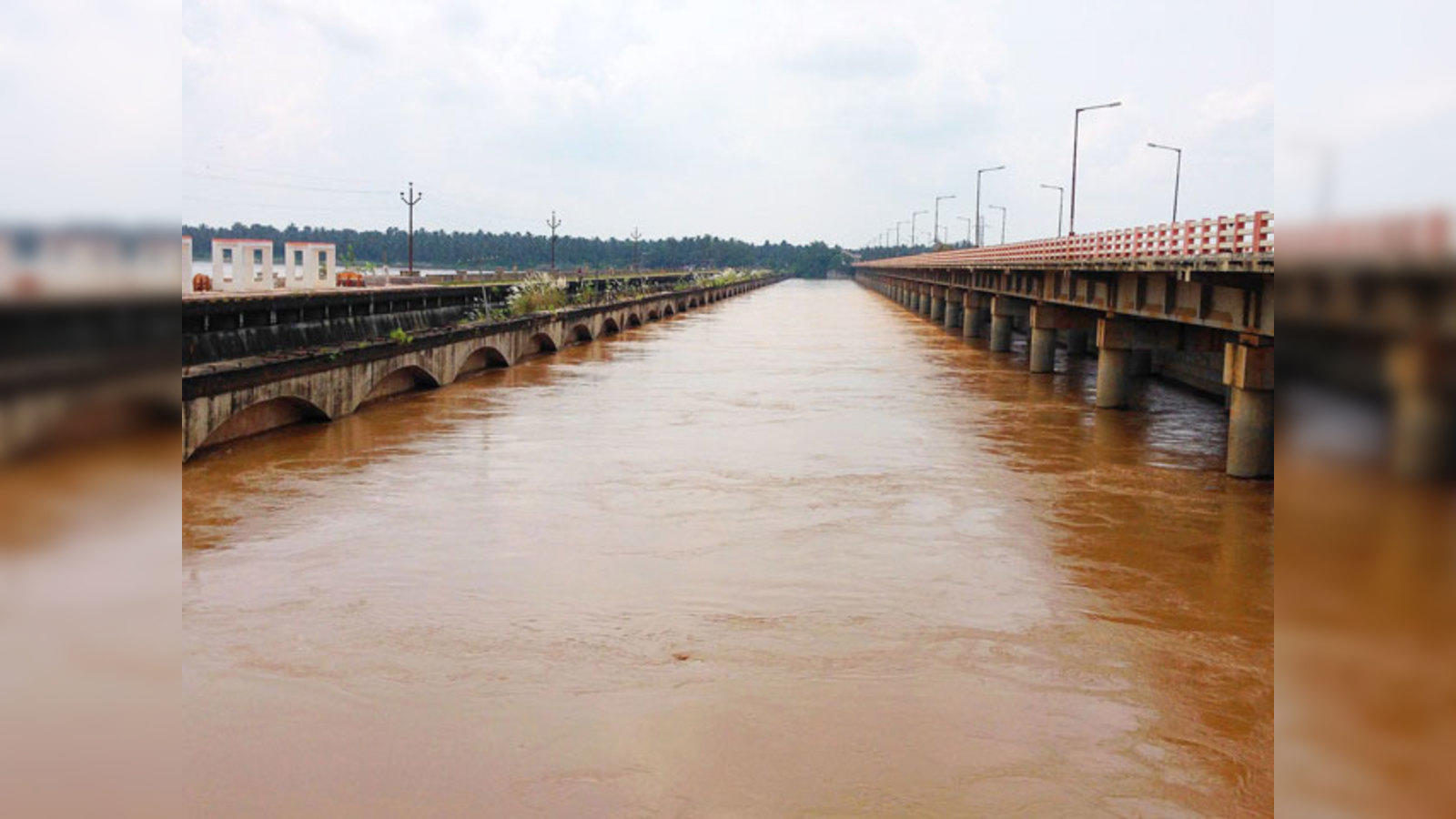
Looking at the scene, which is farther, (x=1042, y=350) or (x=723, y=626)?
(x=1042, y=350)

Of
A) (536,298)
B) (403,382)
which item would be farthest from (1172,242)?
(536,298)

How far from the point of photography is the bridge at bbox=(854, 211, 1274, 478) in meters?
21.5

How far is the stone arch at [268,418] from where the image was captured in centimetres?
2502

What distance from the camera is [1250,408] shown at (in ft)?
72.0

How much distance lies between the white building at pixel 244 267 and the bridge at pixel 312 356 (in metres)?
9.29

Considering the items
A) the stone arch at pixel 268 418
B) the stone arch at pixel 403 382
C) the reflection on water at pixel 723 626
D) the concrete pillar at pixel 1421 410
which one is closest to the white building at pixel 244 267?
the stone arch at pixel 403 382

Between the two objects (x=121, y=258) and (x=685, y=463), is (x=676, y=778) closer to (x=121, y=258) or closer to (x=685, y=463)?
(x=121, y=258)

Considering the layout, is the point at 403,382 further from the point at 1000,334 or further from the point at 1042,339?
the point at 1000,334

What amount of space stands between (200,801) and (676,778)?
142 inches

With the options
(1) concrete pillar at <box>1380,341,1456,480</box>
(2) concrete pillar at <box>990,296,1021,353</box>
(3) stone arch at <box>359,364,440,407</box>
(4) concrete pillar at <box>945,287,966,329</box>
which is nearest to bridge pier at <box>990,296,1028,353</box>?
(2) concrete pillar at <box>990,296,1021,353</box>

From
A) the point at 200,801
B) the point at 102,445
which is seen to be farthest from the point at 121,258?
the point at 200,801

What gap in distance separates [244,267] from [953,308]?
47.5 metres

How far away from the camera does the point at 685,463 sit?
2441cm

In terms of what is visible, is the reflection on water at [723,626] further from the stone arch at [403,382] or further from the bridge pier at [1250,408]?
the stone arch at [403,382]
